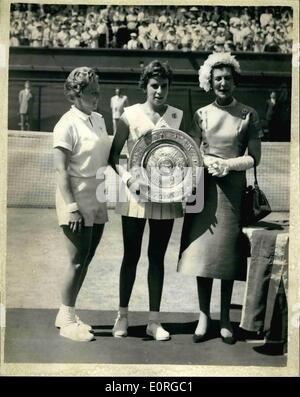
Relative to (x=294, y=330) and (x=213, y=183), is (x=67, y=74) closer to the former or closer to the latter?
(x=213, y=183)

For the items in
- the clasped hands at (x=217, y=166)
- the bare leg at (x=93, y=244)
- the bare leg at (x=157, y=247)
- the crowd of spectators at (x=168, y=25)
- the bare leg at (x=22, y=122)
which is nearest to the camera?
the clasped hands at (x=217, y=166)

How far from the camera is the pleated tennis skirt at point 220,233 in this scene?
402 centimetres

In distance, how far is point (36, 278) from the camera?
4.33 meters

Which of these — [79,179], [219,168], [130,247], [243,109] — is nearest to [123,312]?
[130,247]

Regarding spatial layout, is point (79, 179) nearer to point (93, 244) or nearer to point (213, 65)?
point (93, 244)

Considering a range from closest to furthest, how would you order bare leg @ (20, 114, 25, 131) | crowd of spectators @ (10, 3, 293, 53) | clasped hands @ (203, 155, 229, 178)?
clasped hands @ (203, 155, 229, 178) → crowd of spectators @ (10, 3, 293, 53) → bare leg @ (20, 114, 25, 131)

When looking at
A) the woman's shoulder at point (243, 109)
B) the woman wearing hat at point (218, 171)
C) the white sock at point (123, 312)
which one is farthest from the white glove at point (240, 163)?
the white sock at point (123, 312)

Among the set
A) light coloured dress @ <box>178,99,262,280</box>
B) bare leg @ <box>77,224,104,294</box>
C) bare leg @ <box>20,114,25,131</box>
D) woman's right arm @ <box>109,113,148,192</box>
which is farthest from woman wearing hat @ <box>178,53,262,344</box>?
bare leg @ <box>20,114,25,131</box>

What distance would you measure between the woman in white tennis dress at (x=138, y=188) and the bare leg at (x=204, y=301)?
0.87 feet

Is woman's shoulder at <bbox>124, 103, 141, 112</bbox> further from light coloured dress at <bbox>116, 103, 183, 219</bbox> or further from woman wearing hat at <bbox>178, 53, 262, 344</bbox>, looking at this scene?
woman wearing hat at <bbox>178, 53, 262, 344</bbox>

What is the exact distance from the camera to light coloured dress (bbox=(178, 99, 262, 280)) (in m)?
4.01

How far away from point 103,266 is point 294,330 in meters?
1.34

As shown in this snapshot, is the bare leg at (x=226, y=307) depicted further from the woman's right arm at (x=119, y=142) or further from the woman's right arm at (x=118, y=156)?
the woman's right arm at (x=119, y=142)

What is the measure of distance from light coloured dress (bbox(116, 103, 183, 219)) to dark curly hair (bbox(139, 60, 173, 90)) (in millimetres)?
185
